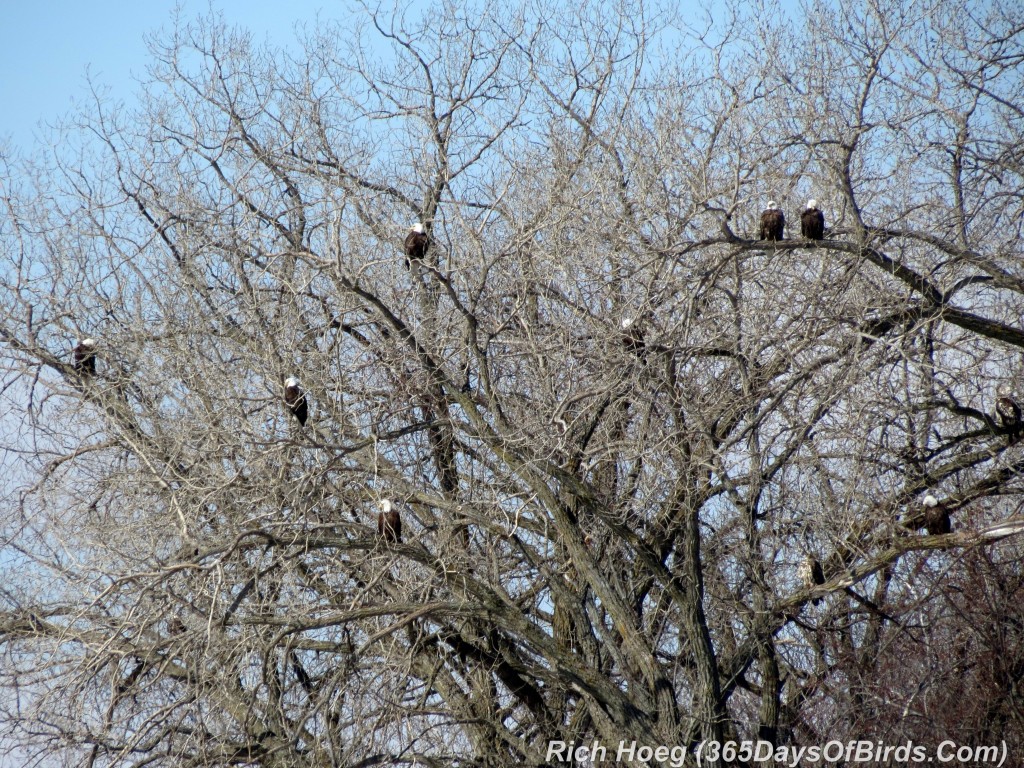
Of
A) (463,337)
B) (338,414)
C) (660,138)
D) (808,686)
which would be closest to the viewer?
(338,414)

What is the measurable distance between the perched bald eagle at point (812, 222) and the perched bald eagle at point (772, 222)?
0.16 meters

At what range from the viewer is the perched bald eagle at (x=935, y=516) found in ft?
24.3

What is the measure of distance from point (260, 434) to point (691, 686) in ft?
13.6

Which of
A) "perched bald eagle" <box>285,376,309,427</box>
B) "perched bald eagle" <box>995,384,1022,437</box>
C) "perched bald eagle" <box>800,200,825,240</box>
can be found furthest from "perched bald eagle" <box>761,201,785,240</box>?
"perched bald eagle" <box>285,376,309,427</box>

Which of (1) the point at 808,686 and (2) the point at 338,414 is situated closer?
(2) the point at 338,414

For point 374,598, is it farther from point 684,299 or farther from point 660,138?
point 660,138

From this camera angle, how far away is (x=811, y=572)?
774 centimetres

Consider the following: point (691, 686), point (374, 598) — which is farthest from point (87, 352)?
point (691, 686)

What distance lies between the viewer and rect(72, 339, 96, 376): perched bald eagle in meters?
8.25

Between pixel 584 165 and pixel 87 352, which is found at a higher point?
pixel 584 165

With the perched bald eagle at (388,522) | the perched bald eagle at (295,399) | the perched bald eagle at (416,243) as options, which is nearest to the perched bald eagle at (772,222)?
the perched bald eagle at (416,243)

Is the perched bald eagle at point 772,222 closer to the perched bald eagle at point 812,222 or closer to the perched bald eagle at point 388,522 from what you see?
the perched bald eagle at point 812,222

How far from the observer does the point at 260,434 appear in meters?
7.49

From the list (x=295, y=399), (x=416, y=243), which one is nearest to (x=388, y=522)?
(x=295, y=399)
